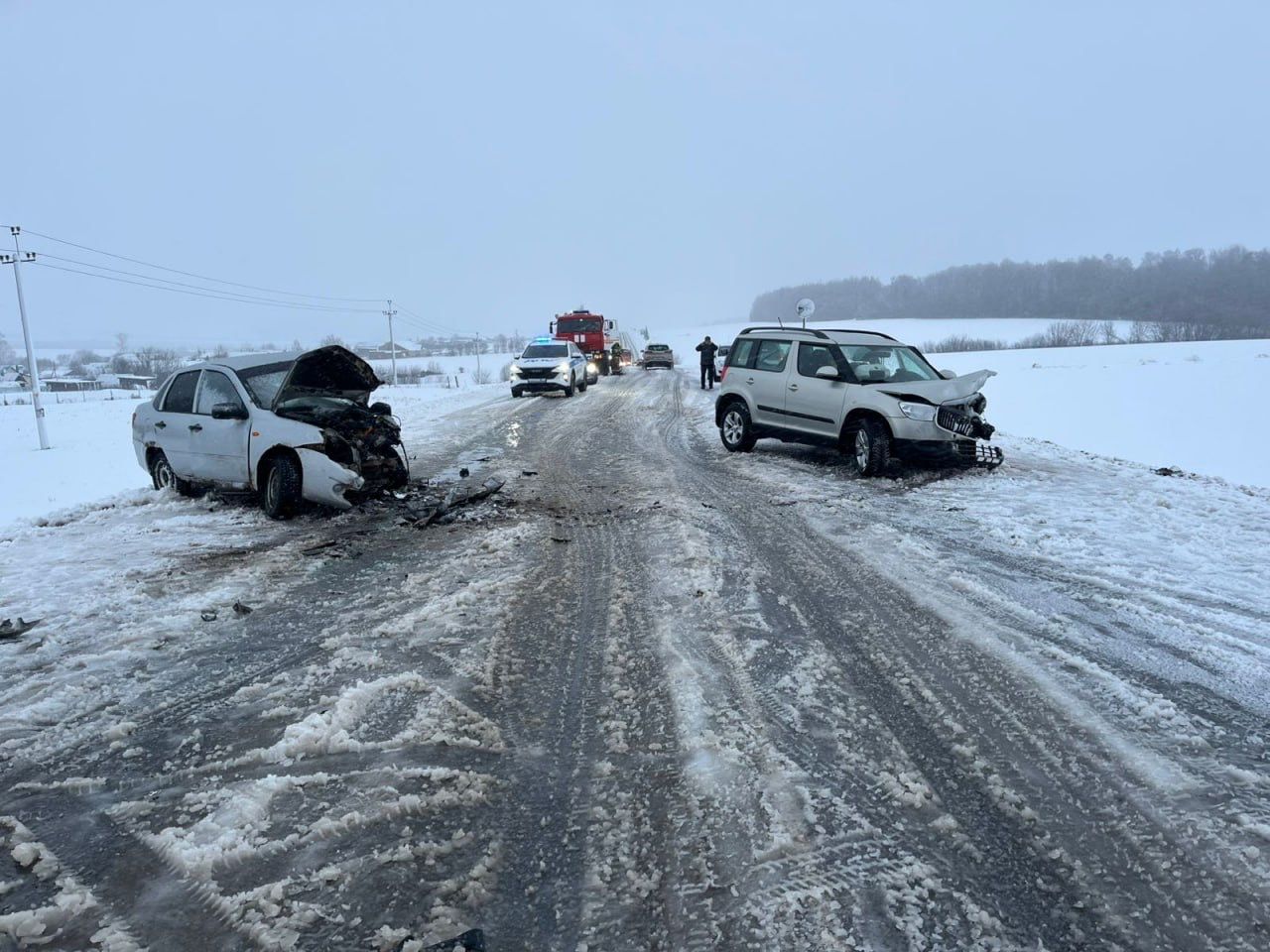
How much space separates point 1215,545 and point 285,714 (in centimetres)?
704

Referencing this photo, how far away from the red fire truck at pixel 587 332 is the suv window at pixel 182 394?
26.5m

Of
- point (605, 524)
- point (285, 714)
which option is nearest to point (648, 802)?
point (285, 714)

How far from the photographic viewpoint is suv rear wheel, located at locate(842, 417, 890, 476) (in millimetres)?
8805

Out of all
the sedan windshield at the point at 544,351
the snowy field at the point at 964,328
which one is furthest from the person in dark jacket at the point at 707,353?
the snowy field at the point at 964,328

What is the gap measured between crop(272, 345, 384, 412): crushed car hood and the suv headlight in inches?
258

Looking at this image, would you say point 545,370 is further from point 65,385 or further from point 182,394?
point 65,385

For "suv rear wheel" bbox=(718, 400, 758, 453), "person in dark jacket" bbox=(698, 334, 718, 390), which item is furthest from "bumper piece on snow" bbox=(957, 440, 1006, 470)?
"person in dark jacket" bbox=(698, 334, 718, 390)

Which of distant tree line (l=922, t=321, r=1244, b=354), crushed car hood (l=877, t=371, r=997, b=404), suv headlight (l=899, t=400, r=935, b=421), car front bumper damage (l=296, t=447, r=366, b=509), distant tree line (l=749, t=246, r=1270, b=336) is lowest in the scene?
car front bumper damage (l=296, t=447, r=366, b=509)

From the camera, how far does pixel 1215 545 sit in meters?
5.80

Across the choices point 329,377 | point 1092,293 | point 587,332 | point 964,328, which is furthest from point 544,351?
point 1092,293

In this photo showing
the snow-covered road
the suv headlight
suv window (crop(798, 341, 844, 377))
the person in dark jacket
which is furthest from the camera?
the person in dark jacket

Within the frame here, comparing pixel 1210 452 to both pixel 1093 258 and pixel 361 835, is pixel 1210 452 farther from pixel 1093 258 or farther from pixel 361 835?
pixel 1093 258

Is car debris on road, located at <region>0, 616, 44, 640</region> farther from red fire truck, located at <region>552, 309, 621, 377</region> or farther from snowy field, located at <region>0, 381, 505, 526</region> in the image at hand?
red fire truck, located at <region>552, 309, 621, 377</region>

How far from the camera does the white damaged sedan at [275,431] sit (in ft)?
23.1
